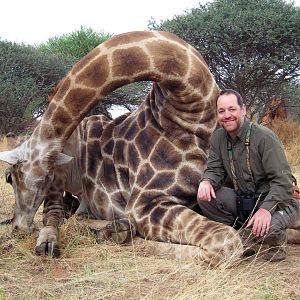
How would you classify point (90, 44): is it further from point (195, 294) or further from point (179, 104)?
point (195, 294)

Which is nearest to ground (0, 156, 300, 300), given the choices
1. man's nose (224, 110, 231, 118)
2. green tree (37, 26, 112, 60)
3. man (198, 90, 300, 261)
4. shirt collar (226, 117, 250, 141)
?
man (198, 90, 300, 261)

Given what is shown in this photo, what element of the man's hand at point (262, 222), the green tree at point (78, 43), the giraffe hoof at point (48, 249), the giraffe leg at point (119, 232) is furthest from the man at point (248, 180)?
the green tree at point (78, 43)

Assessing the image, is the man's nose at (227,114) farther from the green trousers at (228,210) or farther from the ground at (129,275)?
the ground at (129,275)

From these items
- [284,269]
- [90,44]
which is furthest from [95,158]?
[90,44]

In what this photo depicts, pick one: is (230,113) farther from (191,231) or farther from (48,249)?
(48,249)

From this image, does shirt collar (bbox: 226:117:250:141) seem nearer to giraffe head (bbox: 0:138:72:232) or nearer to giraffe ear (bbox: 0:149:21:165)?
giraffe head (bbox: 0:138:72:232)

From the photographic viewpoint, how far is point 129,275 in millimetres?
3402

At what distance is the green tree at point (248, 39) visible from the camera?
13.4 metres

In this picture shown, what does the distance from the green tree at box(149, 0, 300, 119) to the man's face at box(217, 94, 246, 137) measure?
9762mm

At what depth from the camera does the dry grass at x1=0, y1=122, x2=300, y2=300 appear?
3004mm

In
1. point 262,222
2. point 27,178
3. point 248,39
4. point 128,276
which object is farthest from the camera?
point 248,39

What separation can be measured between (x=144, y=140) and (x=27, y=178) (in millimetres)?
996

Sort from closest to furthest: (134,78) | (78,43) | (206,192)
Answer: (206,192)
(134,78)
(78,43)

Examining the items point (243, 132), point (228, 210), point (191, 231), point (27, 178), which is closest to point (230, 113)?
point (243, 132)
